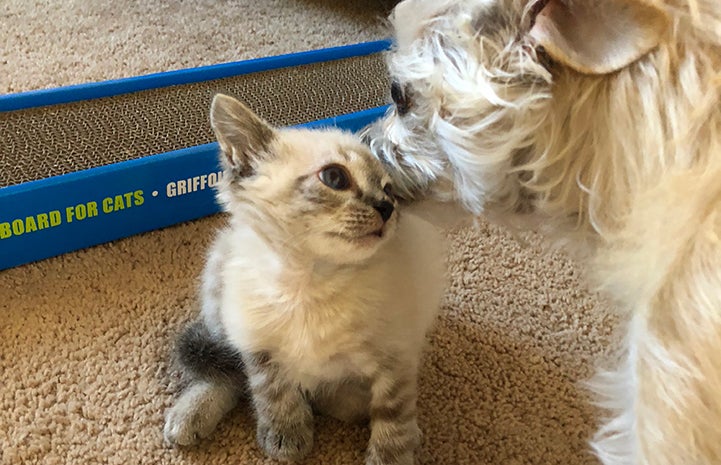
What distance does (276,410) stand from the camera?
1108 mm

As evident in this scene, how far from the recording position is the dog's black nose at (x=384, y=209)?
965 millimetres

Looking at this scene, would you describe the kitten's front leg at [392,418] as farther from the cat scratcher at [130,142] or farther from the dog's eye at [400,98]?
the cat scratcher at [130,142]

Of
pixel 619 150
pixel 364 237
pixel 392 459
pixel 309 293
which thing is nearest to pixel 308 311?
pixel 309 293

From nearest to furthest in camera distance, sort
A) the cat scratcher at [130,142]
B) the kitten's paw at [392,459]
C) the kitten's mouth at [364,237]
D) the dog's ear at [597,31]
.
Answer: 1. the dog's ear at [597,31]
2. the kitten's mouth at [364,237]
3. the kitten's paw at [392,459]
4. the cat scratcher at [130,142]

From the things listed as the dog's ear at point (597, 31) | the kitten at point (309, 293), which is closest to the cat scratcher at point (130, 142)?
the kitten at point (309, 293)

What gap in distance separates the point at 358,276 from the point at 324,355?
127 millimetres

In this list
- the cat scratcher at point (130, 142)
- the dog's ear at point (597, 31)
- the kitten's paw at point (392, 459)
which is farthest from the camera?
the cat scratcher at point (130, 142)

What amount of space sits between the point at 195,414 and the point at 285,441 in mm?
149

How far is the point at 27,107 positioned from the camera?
61.0 inches

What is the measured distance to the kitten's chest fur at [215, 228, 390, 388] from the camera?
3.42 feet

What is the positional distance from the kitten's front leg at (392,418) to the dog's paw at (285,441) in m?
0.11

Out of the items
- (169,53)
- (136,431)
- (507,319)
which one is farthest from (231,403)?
(169,53)

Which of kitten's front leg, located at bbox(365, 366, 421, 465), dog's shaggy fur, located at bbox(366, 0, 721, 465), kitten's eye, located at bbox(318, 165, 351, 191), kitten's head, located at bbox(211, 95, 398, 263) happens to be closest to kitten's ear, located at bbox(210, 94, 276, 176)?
kitten's head, located at bbox(211, 95, 398, 263)

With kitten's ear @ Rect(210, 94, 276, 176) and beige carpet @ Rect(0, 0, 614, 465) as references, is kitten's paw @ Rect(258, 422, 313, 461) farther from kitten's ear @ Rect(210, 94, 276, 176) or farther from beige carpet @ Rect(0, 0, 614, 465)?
kitten's ear @ Rect(210, 94, 276, 176)
